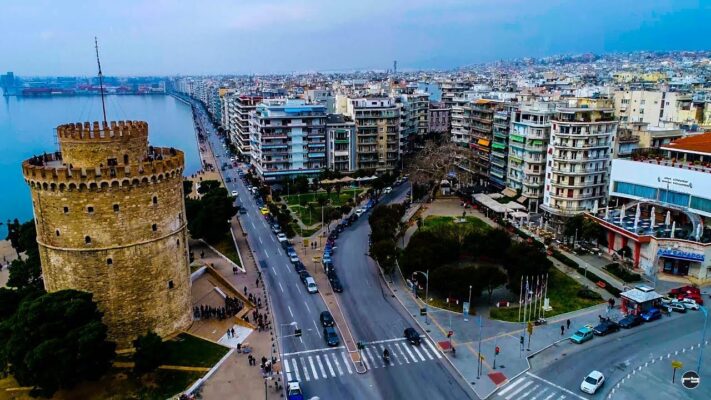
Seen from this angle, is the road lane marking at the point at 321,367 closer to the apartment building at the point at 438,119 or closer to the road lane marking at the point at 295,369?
the road lane marking at the point at 295,369

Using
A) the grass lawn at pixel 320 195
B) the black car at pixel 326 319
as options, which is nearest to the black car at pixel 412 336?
the black car at pixel 326 319

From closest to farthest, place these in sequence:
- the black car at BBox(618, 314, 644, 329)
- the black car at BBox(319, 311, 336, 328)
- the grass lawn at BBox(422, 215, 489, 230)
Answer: the black car at BBox(618, 314, 644, 329) < the black car at BBox(319, 311, 336, 328) < the grass lawn at BBox(422, 215, 489, 230)

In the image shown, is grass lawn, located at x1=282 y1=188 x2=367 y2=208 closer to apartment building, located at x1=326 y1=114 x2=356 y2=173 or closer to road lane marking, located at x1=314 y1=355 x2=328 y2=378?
apartment building, located at x1=326 y1=114 x2=356 y2=173

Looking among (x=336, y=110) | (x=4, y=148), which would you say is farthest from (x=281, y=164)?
(x=4, y=148)

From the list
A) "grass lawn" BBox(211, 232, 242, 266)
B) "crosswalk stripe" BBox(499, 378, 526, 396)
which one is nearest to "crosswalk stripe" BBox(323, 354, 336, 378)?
"crosswalk stripe" BBox(499, 378, 526, 396)

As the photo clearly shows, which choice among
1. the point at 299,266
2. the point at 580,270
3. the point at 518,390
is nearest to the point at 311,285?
the point at 299,266

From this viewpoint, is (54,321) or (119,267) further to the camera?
(119,267)

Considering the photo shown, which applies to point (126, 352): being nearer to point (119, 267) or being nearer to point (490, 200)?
point (119, 267)
